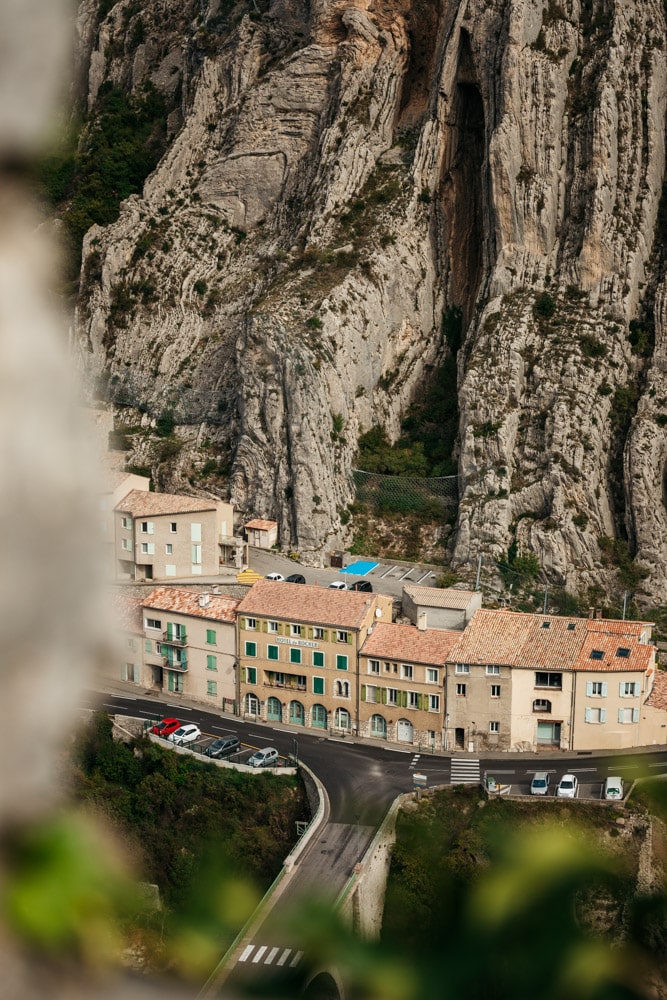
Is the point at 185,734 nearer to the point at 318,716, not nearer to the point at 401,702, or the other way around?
the point at 318,716

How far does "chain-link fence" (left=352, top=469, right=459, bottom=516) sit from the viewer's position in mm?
48625

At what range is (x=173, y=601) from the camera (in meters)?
45.3

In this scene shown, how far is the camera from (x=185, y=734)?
134ft

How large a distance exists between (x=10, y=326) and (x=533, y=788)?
36.2 meters

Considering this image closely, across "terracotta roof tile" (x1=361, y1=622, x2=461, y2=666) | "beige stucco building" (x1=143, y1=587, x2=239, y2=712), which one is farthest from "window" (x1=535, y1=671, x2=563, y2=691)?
"beige stucco building" (x1=143, y1=587, x2=239, y2=712)

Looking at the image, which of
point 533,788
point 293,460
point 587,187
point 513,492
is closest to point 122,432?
point 293,460

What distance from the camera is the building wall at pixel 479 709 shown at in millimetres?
40688

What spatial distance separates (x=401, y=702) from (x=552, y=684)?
470 cm

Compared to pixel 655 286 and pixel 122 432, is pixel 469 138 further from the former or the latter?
pixel 122 432

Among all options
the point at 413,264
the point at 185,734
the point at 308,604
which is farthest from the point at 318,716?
the point at 413,264

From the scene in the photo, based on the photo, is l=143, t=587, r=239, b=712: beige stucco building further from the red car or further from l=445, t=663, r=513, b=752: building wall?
l=445, t=663, r=513, b=752: building wall

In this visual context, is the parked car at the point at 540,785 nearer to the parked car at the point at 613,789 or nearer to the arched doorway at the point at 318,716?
the parked car at the point at 613,789

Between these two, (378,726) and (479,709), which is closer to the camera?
(479,709)

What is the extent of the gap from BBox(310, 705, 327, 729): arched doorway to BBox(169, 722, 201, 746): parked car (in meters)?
3.68
